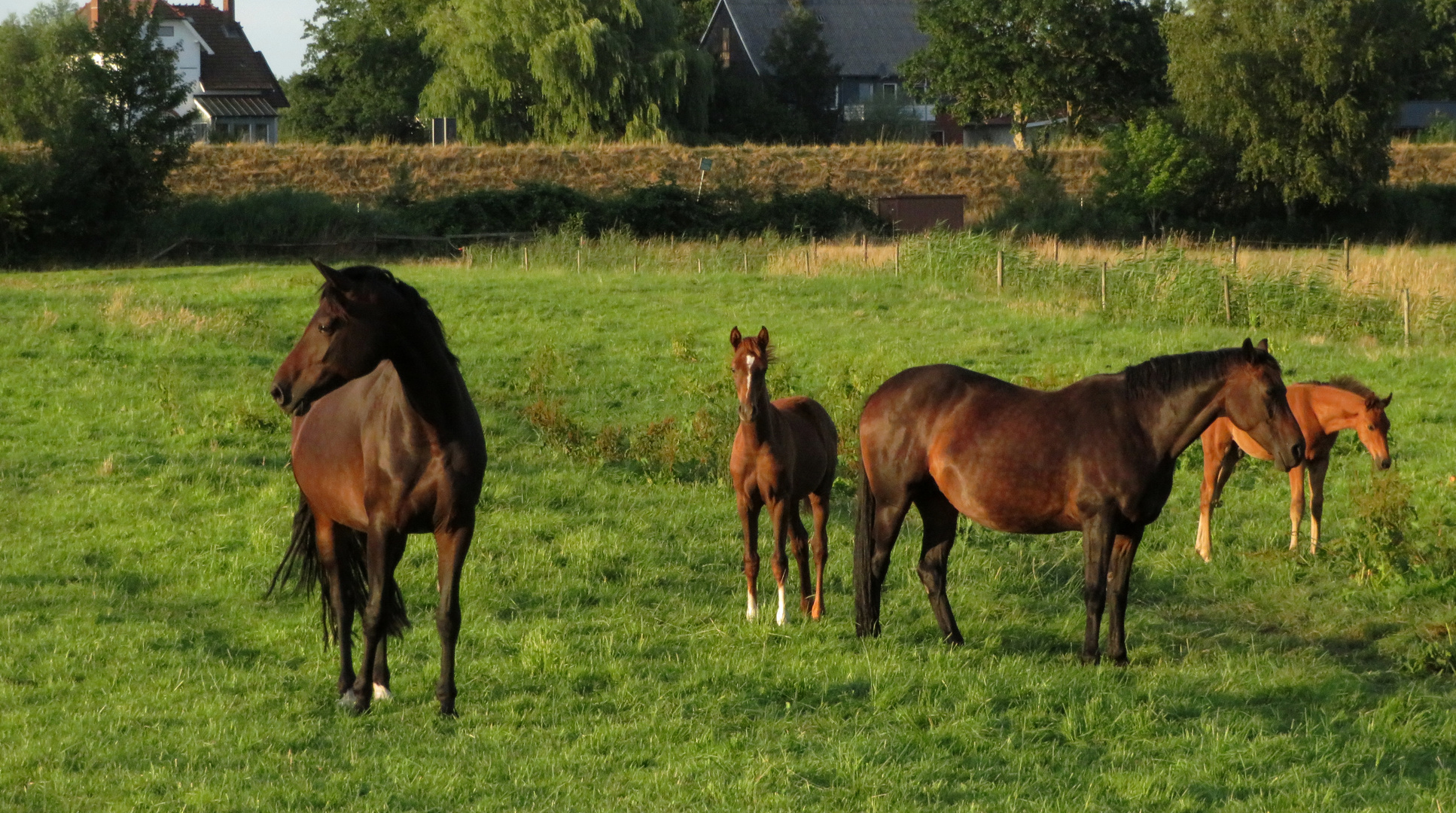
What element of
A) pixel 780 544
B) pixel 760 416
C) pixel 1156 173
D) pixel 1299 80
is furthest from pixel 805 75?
pixel 780 544

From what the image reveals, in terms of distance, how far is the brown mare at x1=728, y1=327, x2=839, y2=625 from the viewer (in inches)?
324

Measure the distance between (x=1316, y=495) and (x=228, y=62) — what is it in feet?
211

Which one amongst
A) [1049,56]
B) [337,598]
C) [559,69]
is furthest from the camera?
[1049,56]

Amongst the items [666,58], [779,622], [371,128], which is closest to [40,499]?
[779,622]

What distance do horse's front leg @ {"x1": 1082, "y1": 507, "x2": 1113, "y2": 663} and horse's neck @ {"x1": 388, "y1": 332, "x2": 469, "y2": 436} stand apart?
11.4 feet

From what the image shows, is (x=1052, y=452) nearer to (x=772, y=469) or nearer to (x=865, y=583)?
(x=865, y=583)

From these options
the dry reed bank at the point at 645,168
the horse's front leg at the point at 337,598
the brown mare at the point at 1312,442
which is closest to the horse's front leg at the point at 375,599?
the horse's front leg at the point at 337,598

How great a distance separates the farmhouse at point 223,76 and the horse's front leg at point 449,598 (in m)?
58.6

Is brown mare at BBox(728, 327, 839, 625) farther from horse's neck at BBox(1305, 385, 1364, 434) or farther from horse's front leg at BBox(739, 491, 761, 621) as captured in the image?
horse's neck at BBox(1305, 385, 1364, 434)

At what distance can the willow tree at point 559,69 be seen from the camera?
50156 mm

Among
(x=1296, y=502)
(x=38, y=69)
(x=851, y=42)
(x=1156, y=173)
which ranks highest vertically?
(x=851, y=42)

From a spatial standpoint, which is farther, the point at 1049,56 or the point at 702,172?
the point at 1049,56

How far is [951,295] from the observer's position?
24.7 metres

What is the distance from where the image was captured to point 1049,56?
5731 cm
